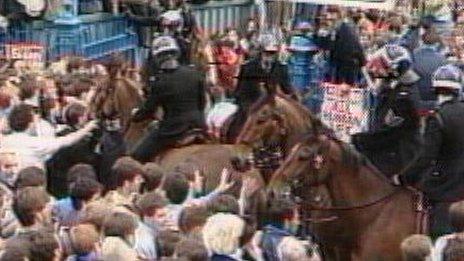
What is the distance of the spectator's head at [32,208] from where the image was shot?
318 inches

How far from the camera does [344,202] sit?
33.4ft

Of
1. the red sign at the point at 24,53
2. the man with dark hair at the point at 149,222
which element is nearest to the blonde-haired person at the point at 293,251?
the man with dark hair at the point at 149,222

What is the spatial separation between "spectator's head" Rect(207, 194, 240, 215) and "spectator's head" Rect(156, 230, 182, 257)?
479 millimetres

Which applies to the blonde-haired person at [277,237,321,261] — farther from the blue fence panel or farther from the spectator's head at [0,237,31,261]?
the blue fence panel

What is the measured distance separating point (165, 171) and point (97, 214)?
6.26ft

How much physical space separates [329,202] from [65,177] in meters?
2.67

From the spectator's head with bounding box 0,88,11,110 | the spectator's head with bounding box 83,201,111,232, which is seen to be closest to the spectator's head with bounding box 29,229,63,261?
the spectator's head with bounding box 83,201,111,232

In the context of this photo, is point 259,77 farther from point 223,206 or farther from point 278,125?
point 223,206

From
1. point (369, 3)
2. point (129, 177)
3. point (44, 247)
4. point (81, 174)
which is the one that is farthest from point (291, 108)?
point (44, 247)

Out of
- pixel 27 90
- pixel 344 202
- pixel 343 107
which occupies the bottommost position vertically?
pixel 343 107

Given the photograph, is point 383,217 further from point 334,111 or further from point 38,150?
point 334,111

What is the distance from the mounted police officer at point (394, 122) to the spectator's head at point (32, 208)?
13.4 ft

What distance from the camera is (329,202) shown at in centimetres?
1016

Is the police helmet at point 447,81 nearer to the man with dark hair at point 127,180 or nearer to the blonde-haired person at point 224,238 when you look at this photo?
the man with dark hair at point 127,180
